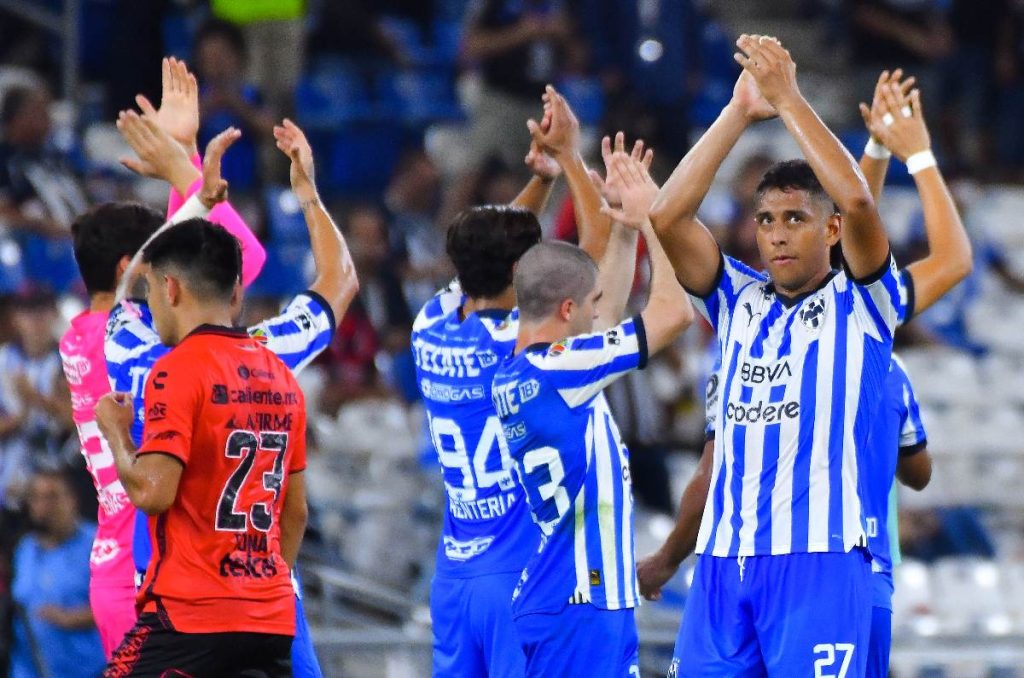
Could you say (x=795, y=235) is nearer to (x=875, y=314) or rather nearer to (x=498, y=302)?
(x=875, y=314)

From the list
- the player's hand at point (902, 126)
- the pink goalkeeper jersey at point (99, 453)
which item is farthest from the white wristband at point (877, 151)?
the pink goalkeeper jersey at point (99, 453)

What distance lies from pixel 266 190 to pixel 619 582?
7.83 m

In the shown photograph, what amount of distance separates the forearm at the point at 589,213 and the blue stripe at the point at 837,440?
1297mm

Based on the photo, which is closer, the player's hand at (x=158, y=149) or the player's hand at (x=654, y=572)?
the player's hand at (x=654, y=572)

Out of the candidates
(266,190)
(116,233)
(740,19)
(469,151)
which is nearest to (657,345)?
(116,233)

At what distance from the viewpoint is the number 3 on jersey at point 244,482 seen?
5.74 metres

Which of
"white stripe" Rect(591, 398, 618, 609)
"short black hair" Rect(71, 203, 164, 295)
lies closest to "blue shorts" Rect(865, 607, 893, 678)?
"white stripe" Rect(591, 398, 618, 609)

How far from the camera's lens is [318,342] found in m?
6.79

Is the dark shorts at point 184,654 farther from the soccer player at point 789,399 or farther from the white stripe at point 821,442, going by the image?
the white stripe at point 821,442

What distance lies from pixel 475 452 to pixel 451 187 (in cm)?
782

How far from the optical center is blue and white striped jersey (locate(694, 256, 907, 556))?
229 inches

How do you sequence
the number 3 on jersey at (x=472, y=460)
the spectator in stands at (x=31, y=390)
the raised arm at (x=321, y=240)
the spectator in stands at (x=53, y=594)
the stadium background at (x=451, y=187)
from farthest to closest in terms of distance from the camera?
the stadium background at (x=451, y=187)
the spectator in stands at (x=31, y=390)
the spectator in stands at (x=53, y=594)
the raised arm at (x=321, y=240)
the number 3 on jersey at (x=472, y=460)

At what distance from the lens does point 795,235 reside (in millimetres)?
6008

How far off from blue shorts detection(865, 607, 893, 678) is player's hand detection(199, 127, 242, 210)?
9.31 ft
